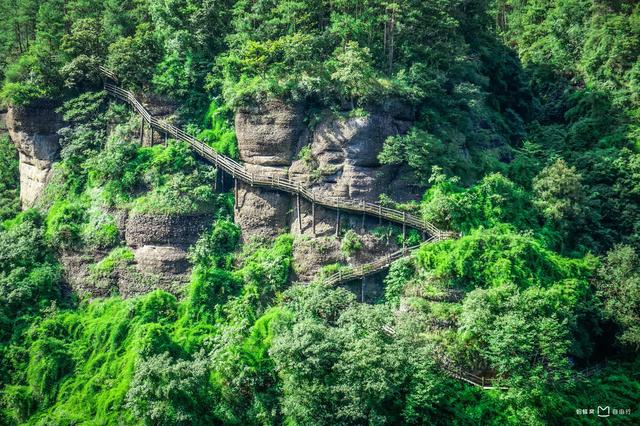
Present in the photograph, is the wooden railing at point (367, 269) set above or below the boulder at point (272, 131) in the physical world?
below

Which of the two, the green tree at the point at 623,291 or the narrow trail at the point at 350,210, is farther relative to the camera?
the green tree at the point at 623,291

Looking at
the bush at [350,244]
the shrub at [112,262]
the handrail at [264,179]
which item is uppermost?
the handrail at [264,179]

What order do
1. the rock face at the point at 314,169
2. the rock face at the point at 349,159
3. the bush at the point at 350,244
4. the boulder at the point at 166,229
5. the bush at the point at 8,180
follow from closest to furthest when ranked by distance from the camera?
1. the bush at the point at 350,244
2. the rock face at the point at 314,169
3. the rock face at the point at 349,159
4. the boulder at the point at 166,229
5. the bush at the point at 8,180

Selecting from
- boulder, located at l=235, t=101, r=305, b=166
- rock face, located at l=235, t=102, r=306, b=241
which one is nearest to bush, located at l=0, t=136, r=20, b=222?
rock face, located at l=235, t=102, r=306, b=241

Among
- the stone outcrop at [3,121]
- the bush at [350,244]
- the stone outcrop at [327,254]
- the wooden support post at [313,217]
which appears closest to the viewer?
the bush at [350,244]

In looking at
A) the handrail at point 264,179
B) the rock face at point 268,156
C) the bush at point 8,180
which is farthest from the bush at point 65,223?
the rock face at point 268,156

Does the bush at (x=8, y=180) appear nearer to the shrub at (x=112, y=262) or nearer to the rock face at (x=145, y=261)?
the rock face at (x=145, y=261)
